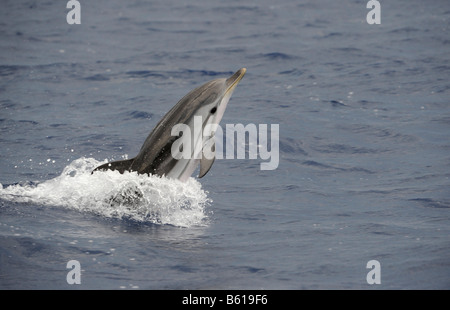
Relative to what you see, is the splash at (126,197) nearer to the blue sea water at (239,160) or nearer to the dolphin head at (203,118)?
the blue sea water at (239,160)

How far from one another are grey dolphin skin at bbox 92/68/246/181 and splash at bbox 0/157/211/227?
11 centimetres

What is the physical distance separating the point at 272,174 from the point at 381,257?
4.03 m

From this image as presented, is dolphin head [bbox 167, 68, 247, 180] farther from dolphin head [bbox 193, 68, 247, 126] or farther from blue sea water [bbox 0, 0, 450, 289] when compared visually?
blue sea water [bbox 0, 0, 450, 289]

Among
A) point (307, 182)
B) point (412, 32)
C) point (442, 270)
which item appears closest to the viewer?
point (442, 270)

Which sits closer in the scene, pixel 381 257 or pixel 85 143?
pixel 381 257

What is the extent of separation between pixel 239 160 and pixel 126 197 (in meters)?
3.76

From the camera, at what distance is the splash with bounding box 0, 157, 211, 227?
33.1ft

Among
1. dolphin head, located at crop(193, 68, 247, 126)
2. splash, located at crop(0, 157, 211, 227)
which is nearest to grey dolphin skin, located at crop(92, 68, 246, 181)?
dolphin head, located at crop(193, 68, 247, 126)

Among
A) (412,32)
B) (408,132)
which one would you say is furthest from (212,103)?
(412,32)

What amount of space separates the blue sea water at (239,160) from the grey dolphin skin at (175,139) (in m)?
0.17
